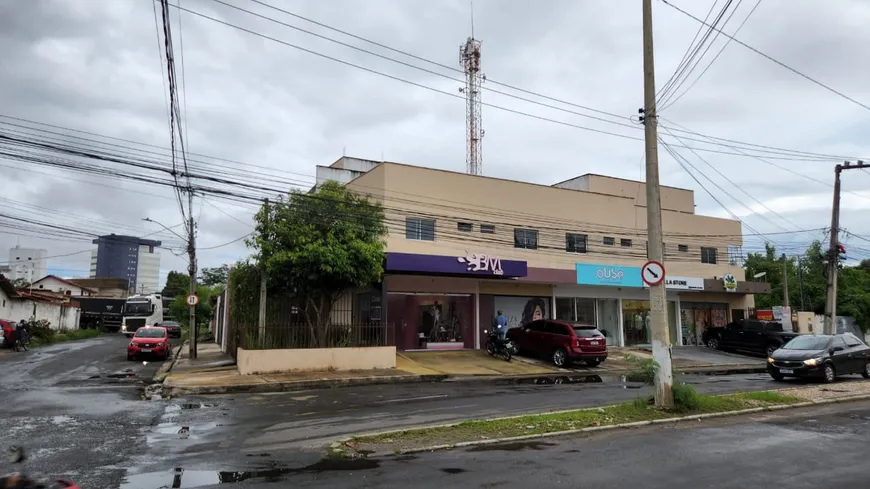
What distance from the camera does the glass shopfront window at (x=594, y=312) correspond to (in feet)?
95.6

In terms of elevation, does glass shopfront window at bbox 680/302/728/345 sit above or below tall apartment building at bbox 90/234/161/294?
below

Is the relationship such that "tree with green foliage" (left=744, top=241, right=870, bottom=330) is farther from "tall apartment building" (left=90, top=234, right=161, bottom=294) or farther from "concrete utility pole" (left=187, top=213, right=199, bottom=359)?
"tall apartment building" (left=90, top=234, right=161, bottom=294)

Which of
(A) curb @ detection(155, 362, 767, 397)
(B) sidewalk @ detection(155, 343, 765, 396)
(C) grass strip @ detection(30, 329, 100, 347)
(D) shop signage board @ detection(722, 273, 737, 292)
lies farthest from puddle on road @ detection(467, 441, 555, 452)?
(C) grass strip @ detection(30, 329, 100, 347)

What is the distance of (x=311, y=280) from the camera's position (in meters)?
19.1

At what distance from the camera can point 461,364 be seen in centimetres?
2148

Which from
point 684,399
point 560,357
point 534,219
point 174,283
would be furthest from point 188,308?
point 684,399

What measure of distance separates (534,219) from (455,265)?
7.21 m

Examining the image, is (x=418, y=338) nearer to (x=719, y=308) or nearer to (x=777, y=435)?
(x=777, y=435)

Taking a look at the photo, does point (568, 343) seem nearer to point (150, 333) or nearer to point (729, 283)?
point (729, 283)

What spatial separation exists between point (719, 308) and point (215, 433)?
32.8 meters

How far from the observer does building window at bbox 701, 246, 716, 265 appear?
3416cm

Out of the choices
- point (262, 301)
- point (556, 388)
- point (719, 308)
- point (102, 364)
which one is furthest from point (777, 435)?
point (719, 308)

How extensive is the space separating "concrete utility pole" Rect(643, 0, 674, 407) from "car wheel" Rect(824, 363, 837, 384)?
30.8ft

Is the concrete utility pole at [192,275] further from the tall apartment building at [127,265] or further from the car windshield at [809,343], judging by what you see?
the tall apartment building at [127,265]
